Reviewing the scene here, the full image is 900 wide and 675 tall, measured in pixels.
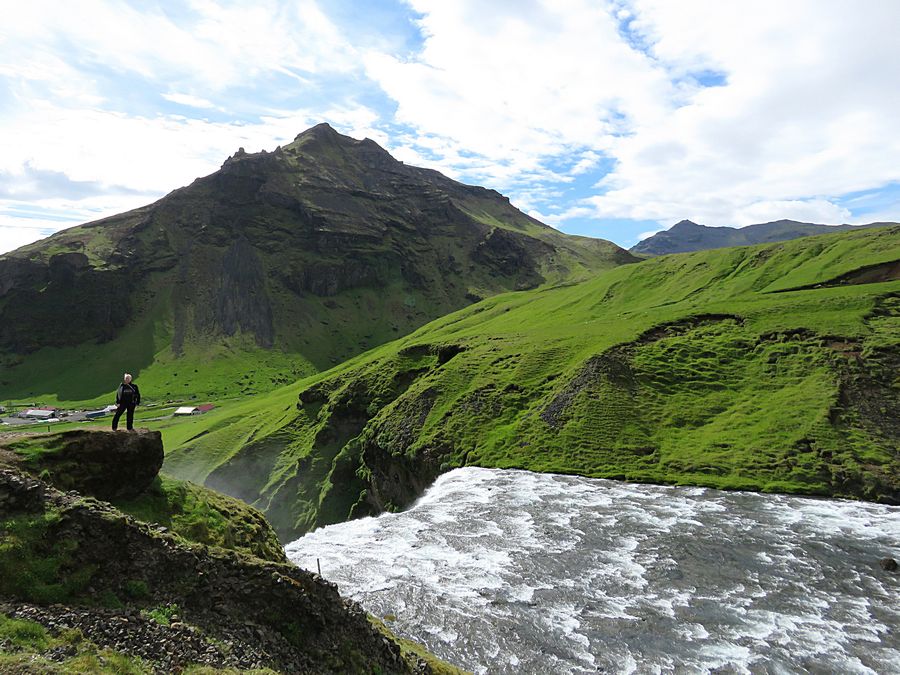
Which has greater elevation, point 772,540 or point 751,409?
point 751,409

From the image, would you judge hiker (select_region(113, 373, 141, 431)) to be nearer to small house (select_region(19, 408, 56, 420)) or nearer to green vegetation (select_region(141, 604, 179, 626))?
A: green vegetation (select_region(141, 604, 179, 626))

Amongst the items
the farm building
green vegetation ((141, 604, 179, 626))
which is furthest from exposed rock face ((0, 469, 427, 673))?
the farm building

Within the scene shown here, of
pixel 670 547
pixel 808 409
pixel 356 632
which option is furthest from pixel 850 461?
pixel 356 632

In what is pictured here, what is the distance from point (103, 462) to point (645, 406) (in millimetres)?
45981

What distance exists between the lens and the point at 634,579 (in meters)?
25.4

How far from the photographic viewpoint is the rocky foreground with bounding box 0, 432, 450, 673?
39.3 feet

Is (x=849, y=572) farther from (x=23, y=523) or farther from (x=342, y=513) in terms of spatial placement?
(x=342, y=513)

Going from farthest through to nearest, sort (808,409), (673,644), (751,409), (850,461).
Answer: (751,409) → (808,409) → (850,461) → (673,644)

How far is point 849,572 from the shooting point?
2486 cm

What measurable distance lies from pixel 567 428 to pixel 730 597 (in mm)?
25769

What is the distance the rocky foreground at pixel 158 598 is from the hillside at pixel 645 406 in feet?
102

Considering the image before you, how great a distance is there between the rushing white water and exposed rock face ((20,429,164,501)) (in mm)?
11975

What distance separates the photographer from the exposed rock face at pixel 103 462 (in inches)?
674

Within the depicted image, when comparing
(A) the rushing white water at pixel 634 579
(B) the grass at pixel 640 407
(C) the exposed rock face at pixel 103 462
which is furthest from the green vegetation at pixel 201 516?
(B) the grass at pixel 640 407
